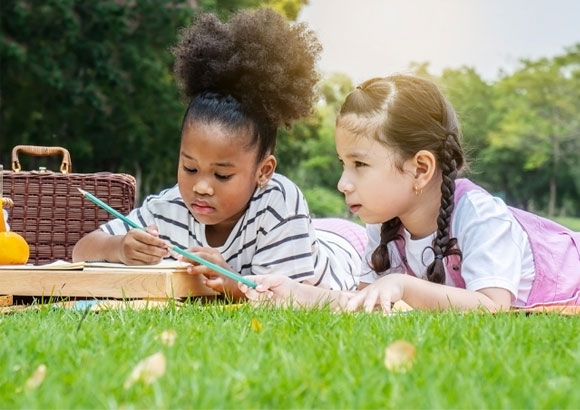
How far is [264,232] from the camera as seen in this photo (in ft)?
12.3

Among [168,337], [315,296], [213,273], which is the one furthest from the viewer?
[213,273]

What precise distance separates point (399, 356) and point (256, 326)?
1.98 ft

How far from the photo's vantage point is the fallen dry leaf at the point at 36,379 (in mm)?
1742

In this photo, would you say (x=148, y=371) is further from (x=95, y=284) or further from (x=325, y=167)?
(x=325, y=167)

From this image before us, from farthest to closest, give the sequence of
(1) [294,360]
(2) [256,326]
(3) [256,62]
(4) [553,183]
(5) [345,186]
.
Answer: (4) [553,183] < (3) [256,62] < (5) [345,186] < (2) [256,326] < (1) [294,360]

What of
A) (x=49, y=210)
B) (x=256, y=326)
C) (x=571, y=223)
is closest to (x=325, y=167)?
(x=571, y=223)

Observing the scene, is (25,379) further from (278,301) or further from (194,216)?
(194,216)

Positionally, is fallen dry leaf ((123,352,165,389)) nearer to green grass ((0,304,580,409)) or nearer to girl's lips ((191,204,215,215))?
green grass ((0,304,580,409))

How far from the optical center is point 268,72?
12.1 ft

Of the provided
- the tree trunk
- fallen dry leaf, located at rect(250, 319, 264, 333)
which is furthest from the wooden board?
the tree trunk

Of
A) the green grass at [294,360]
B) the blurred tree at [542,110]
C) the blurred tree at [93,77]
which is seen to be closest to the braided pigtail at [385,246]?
the green grass at [294,360]

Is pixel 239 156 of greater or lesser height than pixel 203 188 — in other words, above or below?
above

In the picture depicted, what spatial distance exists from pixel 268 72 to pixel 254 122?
0.23 metres

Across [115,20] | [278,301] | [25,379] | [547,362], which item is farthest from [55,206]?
[115,20]
